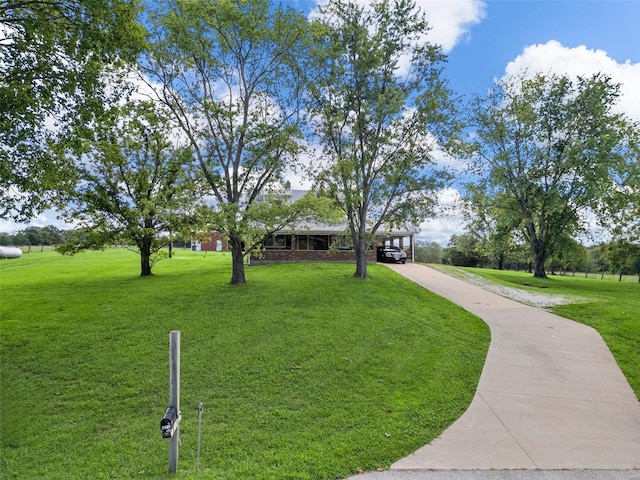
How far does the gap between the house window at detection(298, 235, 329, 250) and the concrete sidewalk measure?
18730 millimetres

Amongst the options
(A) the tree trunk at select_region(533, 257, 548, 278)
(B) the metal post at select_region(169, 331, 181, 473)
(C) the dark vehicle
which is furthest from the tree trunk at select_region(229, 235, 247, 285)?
(A) the tree trunk at select_region(533, 257, 548, 278)

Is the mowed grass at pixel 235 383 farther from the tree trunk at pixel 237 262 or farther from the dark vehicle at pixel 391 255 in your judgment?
the dark vehicle at pixel 391 255

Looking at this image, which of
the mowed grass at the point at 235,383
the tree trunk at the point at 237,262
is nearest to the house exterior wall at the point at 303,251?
the tree trunk at the point at 237,262

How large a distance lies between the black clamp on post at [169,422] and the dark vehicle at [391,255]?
26323 millimetres

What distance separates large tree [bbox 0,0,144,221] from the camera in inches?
264

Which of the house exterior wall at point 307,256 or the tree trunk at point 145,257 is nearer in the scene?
the tree trunk at point 145,257

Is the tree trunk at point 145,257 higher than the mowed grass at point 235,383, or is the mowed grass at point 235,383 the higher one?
the tree trunk at point 145,257

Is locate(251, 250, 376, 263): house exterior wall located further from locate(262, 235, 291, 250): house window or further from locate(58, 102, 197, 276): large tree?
locate(58, 102, 197, 276): large tree

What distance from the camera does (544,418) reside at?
470cm

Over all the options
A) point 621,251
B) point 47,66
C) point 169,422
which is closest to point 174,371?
point 169,422

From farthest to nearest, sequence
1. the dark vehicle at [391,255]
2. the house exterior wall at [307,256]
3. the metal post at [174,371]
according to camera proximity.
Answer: the dark vehicle at [391,255] < the house exterior wall at [307,256] < the metal post at [174,371]

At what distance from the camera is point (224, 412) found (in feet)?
16.0

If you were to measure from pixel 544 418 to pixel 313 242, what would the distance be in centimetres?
2213

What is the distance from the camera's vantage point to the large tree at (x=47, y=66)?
6707 mm
